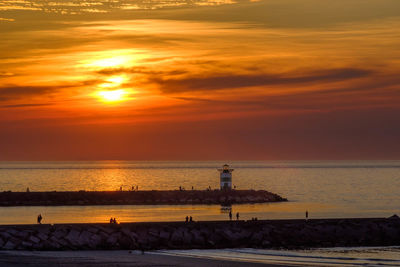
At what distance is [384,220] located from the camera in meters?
61.8

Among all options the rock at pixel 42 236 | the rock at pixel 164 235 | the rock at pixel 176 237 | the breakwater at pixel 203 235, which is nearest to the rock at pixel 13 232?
the breakwater at pixel 203 235

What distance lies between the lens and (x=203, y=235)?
188ft

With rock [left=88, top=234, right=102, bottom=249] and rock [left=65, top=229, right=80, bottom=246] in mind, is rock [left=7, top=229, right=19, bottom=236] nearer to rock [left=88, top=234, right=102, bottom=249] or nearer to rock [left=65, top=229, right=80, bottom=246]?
rock [left=65, top=229, right=80, bottom=246]

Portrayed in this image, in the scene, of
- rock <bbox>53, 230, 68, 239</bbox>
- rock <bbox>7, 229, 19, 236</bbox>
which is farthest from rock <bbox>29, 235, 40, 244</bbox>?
rock <bbox>53, 230, 68, 239</bbox>

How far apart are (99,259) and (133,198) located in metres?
64.5

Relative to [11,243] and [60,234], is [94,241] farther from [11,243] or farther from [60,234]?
[11,243]

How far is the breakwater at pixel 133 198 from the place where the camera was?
110062mm

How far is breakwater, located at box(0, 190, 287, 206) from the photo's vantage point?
11006 cm

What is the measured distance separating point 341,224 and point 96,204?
2180 inches

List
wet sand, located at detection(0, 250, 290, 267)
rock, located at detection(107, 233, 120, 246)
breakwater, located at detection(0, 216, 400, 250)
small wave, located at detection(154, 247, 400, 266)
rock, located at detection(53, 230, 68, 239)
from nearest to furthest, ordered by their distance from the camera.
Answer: wet sand, located at detection(0, 250, 290, 267) < small wave, located at detection(154, 247, 400, 266) < breakwater, located at detection(0, 216, 400, 250) < rock, located at detection(53, 230, 68, 239) < rock, located at detection(107, 233, 120, 246)

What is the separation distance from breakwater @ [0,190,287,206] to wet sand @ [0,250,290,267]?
57.5 metres

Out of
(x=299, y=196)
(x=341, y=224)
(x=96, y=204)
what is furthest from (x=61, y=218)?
(x=299, y=196)

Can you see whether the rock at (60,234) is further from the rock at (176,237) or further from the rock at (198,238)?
the rock at (198,238)

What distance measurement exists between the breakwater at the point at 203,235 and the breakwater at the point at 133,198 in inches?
2000
